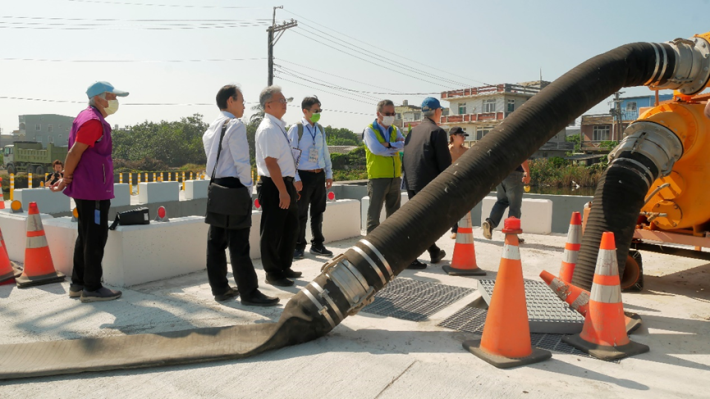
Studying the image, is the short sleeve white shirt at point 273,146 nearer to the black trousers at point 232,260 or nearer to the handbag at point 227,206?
the handbag at point 227,206

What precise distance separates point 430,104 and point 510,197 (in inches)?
92.5

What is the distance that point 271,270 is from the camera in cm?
507

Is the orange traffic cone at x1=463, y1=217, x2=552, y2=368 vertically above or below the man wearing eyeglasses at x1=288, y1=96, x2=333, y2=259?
below

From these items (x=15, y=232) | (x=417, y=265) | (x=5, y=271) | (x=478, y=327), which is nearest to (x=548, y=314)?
(x=478, y=327)

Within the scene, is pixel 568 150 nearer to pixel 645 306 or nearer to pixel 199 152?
pixel 199 152

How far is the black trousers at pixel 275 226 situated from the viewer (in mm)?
4875

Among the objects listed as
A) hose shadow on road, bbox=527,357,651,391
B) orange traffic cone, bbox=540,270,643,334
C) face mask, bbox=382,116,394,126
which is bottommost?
hose shadow on road, bbox=527,357,651,391

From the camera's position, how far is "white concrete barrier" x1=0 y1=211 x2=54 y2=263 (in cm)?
605

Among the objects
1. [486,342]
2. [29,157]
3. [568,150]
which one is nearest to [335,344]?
[486,342]

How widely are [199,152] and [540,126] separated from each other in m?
60.4

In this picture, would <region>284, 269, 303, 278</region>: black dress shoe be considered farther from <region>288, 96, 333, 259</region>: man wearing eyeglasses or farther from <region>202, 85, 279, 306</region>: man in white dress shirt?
<region>202, 85, 279, 306</region>: man in white dress shirt

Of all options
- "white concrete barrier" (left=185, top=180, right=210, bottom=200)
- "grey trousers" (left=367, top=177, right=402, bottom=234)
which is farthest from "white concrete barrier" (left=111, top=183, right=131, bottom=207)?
"grey trousers" (left=367, top=177, right=402, bottom=234)

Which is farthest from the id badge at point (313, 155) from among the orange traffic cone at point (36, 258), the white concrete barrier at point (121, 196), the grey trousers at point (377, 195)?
the white concrete barrier at point (121, 196)

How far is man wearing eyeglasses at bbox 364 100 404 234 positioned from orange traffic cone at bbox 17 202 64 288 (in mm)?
3593
